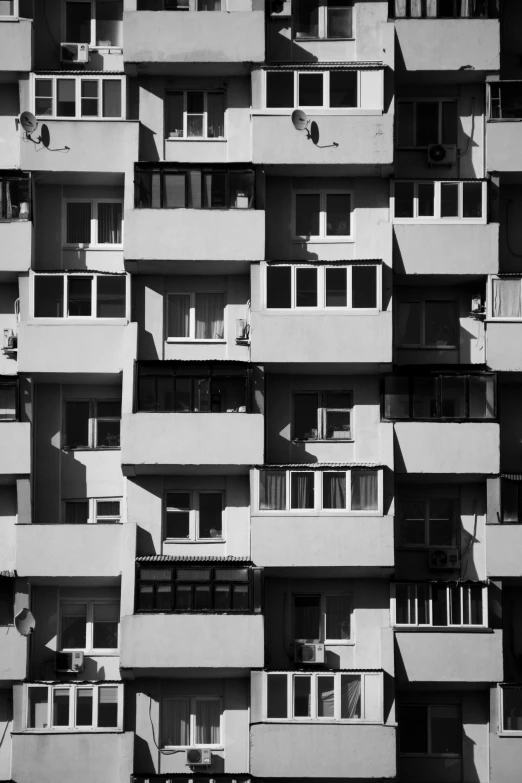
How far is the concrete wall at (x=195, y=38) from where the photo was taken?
25984 millimetres

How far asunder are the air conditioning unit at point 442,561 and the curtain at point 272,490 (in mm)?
3413

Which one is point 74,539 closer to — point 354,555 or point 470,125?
point 354,555

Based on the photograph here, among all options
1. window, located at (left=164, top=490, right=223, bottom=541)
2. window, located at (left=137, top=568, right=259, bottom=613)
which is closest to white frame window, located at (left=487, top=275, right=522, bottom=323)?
window, located at (left=164, top=490, right=223, bottom=541)

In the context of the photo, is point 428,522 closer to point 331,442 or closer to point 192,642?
point 331,442

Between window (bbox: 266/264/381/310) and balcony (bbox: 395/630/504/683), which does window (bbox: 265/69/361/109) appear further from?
balcony (bbox: 395/630/504/683)

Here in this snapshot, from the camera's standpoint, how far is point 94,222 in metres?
26.7

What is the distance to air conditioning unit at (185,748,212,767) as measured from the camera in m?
24.7

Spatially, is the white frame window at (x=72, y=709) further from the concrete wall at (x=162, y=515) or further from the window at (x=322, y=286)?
the window at (x=322, y=286)

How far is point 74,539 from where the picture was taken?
24.8m

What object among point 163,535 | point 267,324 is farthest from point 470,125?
point 163,535

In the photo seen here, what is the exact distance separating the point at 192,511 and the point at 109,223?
658 cm

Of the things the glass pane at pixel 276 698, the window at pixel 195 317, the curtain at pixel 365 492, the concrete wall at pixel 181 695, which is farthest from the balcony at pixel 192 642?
the window at pixel 195 317

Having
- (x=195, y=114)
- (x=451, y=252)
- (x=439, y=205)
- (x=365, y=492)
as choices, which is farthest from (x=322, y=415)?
(x=195, y=114)

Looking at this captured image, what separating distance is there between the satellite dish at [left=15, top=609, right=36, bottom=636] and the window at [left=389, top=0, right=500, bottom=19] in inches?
590
